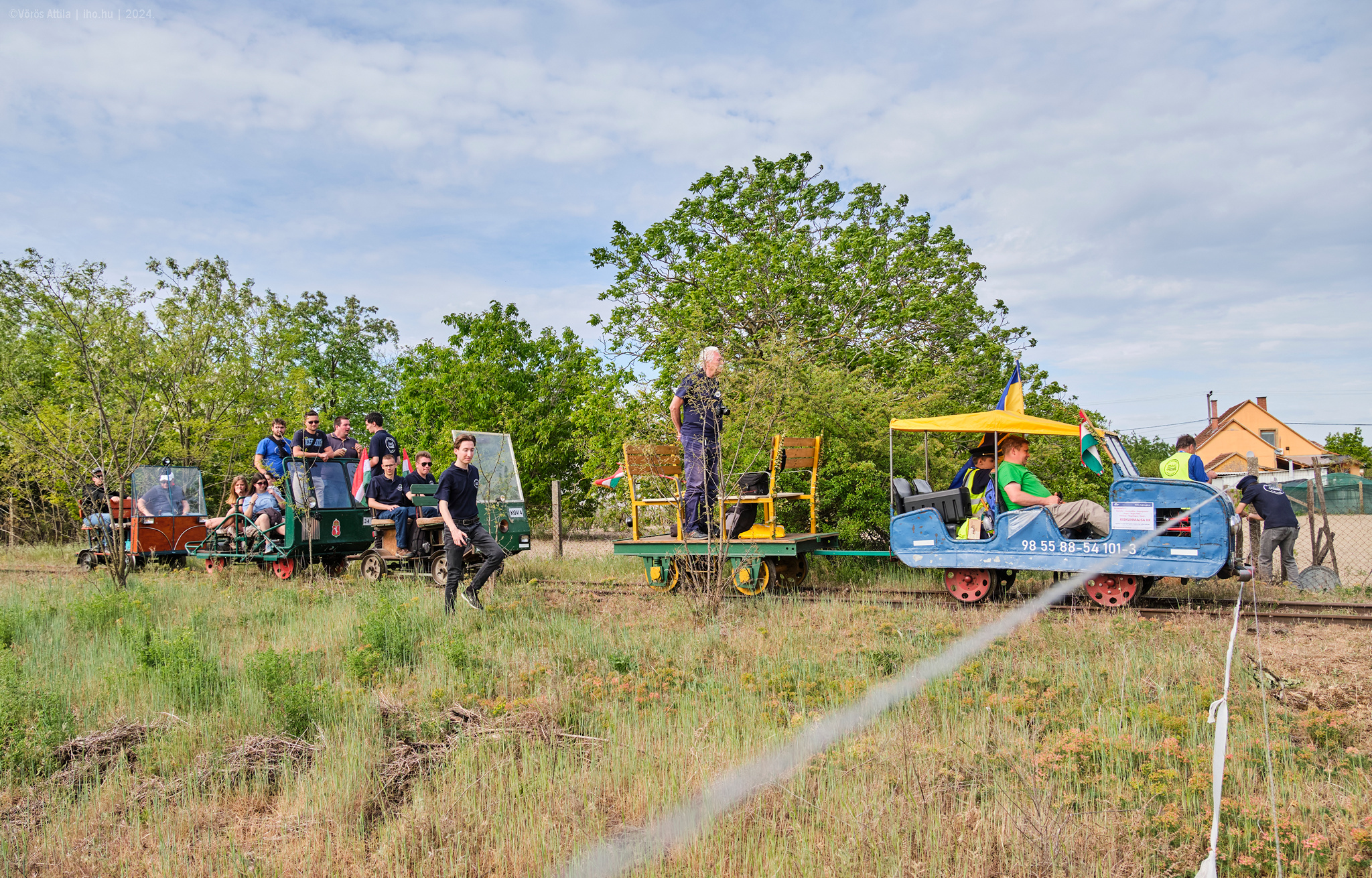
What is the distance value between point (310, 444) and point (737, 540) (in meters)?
6.91

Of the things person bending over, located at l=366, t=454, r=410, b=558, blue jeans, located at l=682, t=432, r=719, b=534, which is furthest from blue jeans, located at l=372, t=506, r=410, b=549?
blue jeans, located at l=682, t=432, r=719, b=534

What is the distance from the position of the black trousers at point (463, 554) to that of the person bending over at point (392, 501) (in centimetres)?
352

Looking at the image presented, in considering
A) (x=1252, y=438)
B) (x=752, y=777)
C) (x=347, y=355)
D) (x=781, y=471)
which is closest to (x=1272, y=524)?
(x=781, y=471)

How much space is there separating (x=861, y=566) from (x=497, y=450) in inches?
218

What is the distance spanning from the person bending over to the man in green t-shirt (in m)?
7.79

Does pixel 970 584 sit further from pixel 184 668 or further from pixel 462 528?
pixel 184 668

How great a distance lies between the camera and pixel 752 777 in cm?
403

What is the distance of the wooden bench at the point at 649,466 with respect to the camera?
426 inches

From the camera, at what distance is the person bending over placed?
1181 centimetres

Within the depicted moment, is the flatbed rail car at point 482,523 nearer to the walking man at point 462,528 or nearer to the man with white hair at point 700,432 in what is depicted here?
the walking man at point 462,528

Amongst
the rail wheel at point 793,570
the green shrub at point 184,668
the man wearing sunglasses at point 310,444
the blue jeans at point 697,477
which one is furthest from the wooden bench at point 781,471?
the man wearing sunglasses at point 310,444

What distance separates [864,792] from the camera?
3.75m

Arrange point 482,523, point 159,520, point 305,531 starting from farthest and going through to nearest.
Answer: point 159,520 < point 305,531 < point 482,523

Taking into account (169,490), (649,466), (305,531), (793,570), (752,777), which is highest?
(649,466)
